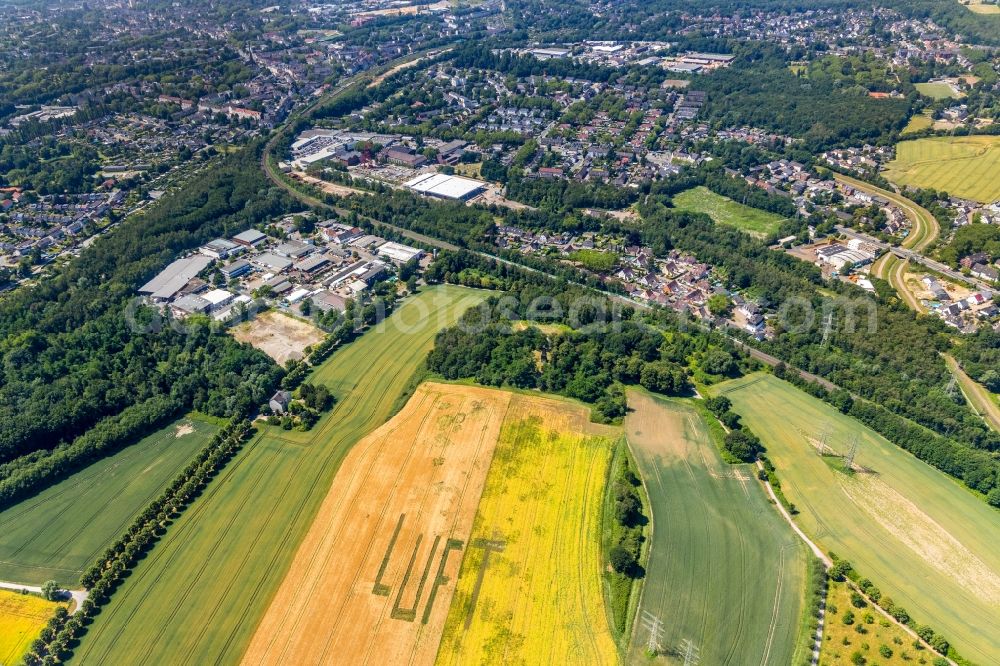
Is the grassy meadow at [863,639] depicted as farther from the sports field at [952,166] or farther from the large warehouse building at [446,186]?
the sports field at [952,166]

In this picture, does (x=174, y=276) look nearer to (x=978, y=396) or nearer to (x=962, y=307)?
(x=978, y=396)

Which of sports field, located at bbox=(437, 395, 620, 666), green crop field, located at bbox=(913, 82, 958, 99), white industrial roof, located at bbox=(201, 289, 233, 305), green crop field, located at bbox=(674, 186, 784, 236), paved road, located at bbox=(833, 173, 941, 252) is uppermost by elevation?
green crop field, located at bbox=(913, 82, 958, 99)

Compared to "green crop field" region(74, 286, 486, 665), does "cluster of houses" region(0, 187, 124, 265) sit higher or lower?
lower

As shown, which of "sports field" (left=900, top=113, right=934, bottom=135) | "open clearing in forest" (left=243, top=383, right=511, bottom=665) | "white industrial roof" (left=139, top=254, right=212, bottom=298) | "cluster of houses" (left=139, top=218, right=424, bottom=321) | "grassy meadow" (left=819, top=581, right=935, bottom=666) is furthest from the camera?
"sports field" (left=900, top=113, right=934, bottom=135)

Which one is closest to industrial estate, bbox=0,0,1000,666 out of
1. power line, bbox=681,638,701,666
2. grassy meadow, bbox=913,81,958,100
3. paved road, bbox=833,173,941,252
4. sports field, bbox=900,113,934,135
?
power line, bbox=681,638,701,666

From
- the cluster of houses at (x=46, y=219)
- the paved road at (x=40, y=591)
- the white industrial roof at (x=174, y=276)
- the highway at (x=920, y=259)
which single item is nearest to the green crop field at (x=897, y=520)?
the highway at (x=920, y=259)

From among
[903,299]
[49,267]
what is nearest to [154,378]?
[49,267]

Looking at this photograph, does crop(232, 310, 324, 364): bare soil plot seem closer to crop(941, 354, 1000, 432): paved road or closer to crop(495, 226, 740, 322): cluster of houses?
crop(495, 226, 740, 322): cluster of houses
